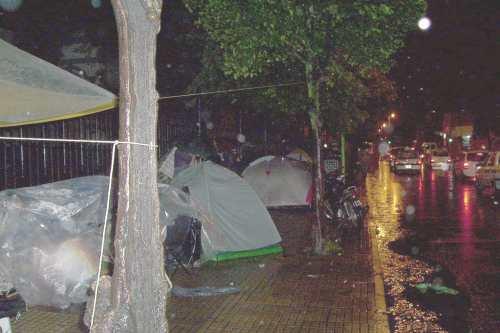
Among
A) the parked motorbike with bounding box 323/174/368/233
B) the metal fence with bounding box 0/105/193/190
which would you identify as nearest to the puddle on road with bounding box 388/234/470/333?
the parked motorbike with bounding box 323/174/368/233

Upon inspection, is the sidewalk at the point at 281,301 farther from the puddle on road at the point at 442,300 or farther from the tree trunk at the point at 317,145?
the puddle on road at the point at 442,300

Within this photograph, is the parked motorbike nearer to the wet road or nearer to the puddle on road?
the wet road

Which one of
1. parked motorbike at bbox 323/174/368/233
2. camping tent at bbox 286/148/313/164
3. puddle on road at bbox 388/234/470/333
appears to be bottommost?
puddle on road at bbox 388/234/470/333

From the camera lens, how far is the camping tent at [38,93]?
19.8 ft

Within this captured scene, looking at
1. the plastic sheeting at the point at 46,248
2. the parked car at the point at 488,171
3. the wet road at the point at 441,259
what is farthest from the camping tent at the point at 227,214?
the parked car at the point at 488,171

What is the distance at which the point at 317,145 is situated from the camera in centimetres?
1156

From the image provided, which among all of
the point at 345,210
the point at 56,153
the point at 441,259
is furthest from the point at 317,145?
the point at 56,153

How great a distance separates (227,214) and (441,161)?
35.8 m

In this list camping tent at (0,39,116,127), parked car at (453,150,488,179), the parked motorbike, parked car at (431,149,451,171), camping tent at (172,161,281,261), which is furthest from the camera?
parked car at (431,149,451,171)

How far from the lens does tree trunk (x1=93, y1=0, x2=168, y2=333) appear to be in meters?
4.80

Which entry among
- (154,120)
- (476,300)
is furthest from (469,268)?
(154,120)

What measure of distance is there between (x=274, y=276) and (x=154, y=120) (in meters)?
5.05

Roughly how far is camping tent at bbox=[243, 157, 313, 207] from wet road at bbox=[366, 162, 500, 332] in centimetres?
222

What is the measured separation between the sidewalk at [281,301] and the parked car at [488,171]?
1255cm
